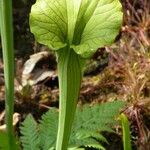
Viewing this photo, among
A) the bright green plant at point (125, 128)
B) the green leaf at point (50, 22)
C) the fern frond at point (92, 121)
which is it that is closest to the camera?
the green leaf at point (50, 22)

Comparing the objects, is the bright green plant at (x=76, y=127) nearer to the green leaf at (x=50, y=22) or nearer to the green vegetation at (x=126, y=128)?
the green vegetation at (x=126, y=128)

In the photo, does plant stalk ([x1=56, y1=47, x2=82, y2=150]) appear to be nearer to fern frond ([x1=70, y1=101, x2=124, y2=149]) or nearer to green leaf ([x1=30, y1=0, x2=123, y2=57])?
green leaf ([x1=30, y1=0, x2=123, y2=57])

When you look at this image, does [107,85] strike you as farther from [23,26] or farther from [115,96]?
[23,26]

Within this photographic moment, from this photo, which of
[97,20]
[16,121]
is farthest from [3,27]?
[16,121]

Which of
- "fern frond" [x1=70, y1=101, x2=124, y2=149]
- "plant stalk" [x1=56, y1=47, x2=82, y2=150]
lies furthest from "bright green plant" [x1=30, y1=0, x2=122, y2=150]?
"fern frond" [x1=70, y1=101, x2=124, y2=149]

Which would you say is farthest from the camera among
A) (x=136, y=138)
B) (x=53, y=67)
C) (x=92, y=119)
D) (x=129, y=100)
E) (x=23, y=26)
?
(x=23, y=26)

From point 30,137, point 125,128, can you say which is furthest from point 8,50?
point 30,137

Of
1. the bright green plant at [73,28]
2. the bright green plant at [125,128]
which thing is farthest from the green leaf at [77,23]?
the bright green plant at [125,128]
